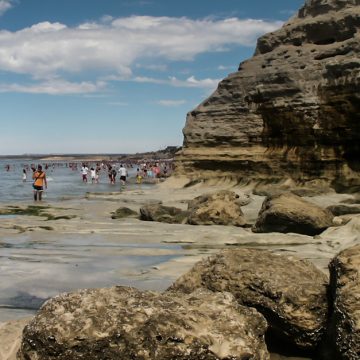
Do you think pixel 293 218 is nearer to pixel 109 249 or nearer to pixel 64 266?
pixel 109 249

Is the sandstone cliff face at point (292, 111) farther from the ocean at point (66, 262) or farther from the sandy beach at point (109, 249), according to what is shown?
the ocean at point (66, 262)

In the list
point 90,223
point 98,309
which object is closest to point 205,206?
point 90,223

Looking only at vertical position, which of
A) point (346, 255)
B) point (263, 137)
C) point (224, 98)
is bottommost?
point (346, 255)

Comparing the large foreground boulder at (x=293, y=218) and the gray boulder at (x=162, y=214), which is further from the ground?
the large foreground boulder at (x=293, y=218)

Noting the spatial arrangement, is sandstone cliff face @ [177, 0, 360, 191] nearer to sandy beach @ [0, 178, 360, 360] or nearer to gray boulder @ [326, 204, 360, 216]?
gray boulder @ [326, 204, 360, 216]

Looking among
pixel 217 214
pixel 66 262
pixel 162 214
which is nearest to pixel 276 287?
pixel 66 262

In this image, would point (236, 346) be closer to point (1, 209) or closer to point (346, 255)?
point (346, 255)

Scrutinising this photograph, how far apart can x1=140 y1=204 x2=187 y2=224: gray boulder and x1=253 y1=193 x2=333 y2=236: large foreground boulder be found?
2633mm

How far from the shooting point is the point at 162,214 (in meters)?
12.9

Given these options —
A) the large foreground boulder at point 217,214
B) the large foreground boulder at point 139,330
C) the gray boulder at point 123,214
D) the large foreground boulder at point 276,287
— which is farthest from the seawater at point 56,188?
the large foreground boulder at point 139,330

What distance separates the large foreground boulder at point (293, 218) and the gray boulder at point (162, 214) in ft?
8.64

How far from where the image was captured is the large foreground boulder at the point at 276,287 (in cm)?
400

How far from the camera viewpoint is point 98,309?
135 inches

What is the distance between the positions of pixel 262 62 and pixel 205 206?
14.1 m
